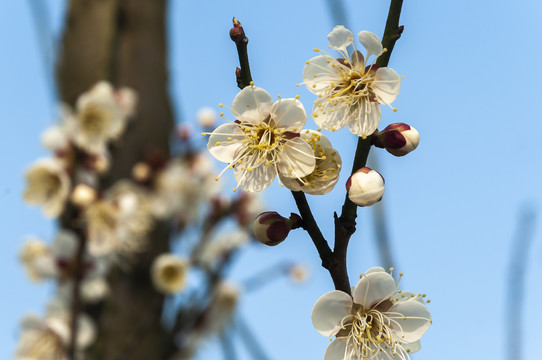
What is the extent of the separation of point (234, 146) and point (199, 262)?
1822 millimetres

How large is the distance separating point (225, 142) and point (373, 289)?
30 cm

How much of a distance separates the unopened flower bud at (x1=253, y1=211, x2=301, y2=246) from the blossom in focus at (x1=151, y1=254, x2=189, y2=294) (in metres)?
2.11

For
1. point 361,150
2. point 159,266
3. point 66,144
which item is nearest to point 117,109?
point 66,144

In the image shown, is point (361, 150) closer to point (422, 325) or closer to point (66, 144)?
point (422, 325)

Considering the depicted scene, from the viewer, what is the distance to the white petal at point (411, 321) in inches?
32.3

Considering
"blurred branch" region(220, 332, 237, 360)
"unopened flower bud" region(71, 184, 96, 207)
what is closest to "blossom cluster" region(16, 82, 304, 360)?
"unopened flower bud" region(71, 184, 96, 207)

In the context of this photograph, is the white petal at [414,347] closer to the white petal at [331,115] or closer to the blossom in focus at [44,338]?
the white petal at [331,115]

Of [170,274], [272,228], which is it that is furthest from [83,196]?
[272,228]

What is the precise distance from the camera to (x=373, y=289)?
0.81 metres

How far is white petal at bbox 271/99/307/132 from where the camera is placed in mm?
825

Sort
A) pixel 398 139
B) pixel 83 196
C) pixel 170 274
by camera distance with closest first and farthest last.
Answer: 1. pixel 398 139
2. pixel 83 196
3. pixel 170 274

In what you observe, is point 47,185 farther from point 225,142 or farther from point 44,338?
point 225,142

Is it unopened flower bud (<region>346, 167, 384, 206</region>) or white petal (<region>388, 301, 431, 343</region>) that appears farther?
white petal (<region>388, 301, 431, 343</region>)

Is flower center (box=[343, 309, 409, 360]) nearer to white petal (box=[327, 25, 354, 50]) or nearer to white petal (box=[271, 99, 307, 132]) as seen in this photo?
white petal (box=[271, 99, 307, 132])
